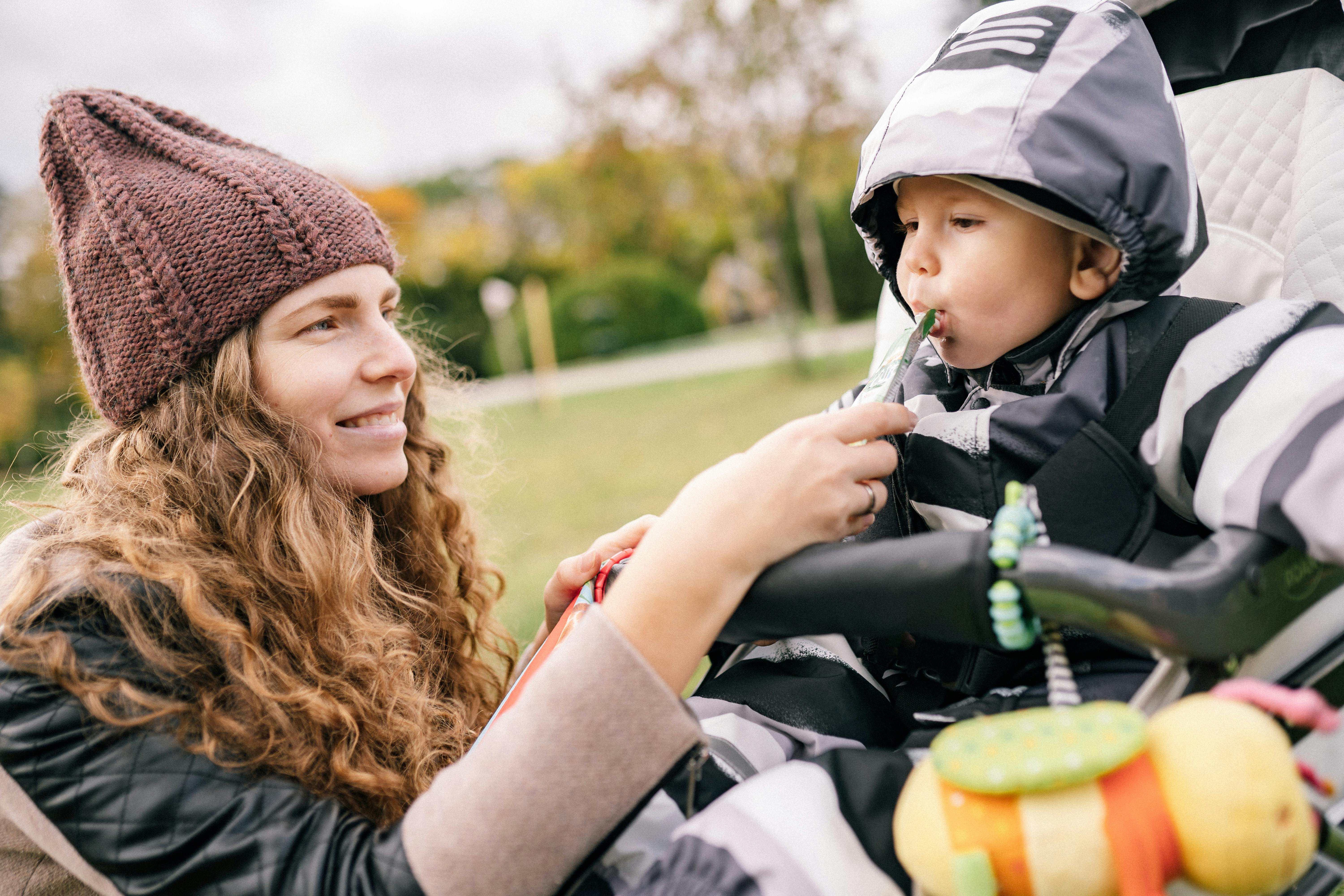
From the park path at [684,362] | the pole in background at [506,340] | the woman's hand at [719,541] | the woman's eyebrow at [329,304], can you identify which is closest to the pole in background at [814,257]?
the park path at [684,362]

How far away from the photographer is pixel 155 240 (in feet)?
4.77

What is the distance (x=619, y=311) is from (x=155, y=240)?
→ 61.1 ft

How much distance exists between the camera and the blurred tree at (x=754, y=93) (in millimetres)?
11164

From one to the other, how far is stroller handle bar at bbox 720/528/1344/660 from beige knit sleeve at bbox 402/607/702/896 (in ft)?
0.53

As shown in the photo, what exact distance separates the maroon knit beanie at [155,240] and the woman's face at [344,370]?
0.04 m

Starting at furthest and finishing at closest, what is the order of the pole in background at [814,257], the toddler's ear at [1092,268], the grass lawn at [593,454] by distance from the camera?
the pole in background at [814,257]
the grass lawn at [593,454]
the toddler's ear at [1092,268]

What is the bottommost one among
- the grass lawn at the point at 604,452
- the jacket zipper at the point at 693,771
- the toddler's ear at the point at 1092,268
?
the grass lawn at the point at 604,452

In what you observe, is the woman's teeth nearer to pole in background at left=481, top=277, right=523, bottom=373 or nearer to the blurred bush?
pole in background at left=481, top=277, right=523, bottom=373

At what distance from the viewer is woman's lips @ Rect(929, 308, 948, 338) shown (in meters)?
1.44

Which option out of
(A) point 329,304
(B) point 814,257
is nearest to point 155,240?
(A) point 329,304

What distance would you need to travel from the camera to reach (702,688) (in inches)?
59.3

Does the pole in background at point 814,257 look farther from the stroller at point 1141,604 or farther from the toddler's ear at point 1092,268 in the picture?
the stroller at point 1141,604

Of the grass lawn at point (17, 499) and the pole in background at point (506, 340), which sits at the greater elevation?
the grass lawn at point (17, 499)

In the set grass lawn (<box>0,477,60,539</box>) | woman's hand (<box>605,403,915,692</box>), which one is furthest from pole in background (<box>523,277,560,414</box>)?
woman's hand (<box>605,403,915,692</box>)
